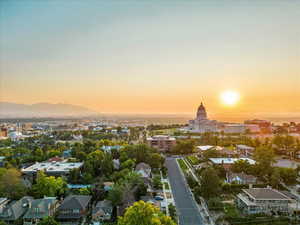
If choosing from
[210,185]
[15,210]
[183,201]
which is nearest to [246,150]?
[210,185]

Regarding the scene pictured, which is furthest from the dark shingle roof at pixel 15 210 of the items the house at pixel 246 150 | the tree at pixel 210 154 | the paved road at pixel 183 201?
the house at pixel 246 150

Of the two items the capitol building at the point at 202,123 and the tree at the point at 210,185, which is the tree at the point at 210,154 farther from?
the capitol building at the point at 202,123

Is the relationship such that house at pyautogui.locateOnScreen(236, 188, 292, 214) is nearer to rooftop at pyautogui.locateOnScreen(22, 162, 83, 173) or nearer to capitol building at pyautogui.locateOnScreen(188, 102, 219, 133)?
rooftop at pyautogui.locateOnScreen(22, 162, 83, 173)

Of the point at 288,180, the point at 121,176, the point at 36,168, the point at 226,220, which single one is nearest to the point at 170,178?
the point at 121,176

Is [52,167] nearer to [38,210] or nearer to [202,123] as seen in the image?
[38,210]

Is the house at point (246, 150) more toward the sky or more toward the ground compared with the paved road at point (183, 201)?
more toward the sky
